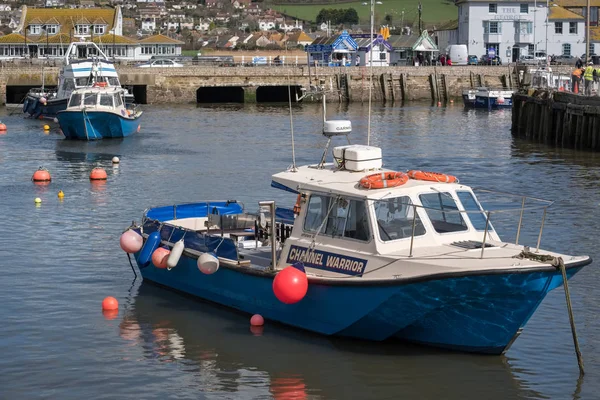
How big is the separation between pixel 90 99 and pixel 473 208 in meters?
36.6

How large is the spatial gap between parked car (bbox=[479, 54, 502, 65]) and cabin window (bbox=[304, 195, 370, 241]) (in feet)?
250

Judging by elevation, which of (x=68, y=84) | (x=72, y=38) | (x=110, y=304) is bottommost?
(x=110, y=304)

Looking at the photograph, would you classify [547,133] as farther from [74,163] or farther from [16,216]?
[16,216]

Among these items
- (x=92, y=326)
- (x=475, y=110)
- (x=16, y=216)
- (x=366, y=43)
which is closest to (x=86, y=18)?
(x=366, y=43)

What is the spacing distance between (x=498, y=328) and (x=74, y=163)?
2989 cm

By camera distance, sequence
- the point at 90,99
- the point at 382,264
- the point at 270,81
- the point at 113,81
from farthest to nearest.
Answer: the point at 270,81, the point at 113,81, the point at 90,99, the point at 382,264

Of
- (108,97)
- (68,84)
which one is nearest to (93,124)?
(108,97)

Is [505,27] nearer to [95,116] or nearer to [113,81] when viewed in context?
[113,81]

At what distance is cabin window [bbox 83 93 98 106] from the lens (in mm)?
52000

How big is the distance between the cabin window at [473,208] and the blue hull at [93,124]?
3539 cm

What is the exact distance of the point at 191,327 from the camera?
19234 millimetres

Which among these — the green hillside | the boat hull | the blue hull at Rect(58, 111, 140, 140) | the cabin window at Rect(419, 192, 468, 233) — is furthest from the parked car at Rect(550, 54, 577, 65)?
the cabin window at Rect(419, 192, 468, 233)

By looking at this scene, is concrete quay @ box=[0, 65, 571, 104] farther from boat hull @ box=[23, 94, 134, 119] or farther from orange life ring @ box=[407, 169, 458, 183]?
orange life ring @ box=[407, 169, 458, 183]

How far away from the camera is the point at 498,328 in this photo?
1672 cm
